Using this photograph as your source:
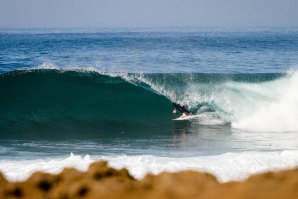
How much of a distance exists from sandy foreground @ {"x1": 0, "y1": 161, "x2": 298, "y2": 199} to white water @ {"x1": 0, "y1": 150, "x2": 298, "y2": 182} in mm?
3090

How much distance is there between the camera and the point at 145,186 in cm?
284

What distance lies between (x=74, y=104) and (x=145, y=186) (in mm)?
12700

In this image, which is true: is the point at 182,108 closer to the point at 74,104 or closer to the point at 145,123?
the point at 145,123

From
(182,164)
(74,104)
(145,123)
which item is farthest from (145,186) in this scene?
(74,104)

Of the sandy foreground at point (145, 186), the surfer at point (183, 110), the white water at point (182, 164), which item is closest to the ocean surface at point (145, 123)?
the white water at point (182, 164)

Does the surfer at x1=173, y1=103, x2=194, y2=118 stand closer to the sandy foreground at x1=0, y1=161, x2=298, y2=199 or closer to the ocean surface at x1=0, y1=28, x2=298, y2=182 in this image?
the ocean surface at x1=0, y1=28, x2=298, y2=182

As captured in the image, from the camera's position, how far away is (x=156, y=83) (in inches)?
752

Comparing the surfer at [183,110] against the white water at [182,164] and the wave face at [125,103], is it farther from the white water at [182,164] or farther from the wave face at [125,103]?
the white water at [182,164]

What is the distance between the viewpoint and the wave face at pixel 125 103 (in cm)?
1259

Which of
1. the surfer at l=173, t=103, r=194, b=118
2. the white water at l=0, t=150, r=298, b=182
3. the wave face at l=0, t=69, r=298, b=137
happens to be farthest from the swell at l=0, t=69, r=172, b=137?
the white water at l=0, t=150, r=298, b=182

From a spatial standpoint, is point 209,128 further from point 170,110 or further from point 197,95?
point 197,95

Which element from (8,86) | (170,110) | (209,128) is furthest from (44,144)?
(8,86)

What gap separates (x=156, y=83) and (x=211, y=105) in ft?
15.0

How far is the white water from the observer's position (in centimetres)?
650
